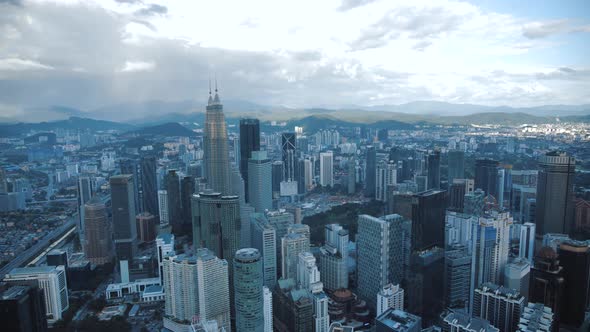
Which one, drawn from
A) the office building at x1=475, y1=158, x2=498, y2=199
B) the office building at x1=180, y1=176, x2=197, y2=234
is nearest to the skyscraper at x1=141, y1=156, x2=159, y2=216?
the office building at x1=180, y1=176, x2=197, y2=234

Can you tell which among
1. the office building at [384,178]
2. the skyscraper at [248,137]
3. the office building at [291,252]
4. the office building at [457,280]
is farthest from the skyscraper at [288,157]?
the office building at [457,280]

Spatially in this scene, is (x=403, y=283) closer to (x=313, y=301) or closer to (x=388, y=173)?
(x=313, y=301)

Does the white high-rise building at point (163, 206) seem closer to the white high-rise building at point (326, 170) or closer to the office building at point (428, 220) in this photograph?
the office building at point (428, 220)

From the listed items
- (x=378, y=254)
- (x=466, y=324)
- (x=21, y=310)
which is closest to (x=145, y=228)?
(x=21, y=310)

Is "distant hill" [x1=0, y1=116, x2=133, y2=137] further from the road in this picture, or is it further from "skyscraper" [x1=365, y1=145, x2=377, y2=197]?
"skyscraper" [x1=365, y1=145, x2=377, y2=197]

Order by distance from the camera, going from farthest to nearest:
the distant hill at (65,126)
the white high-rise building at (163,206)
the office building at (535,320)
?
the white high-rise building at (163,206), the distant hill at (65,126), the office building at (535,320)

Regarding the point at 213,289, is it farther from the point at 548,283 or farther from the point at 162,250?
the point at 548,283

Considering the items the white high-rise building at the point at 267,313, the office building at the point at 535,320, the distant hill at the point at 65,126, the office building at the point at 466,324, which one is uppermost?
the distant hill at the point at 65,126
